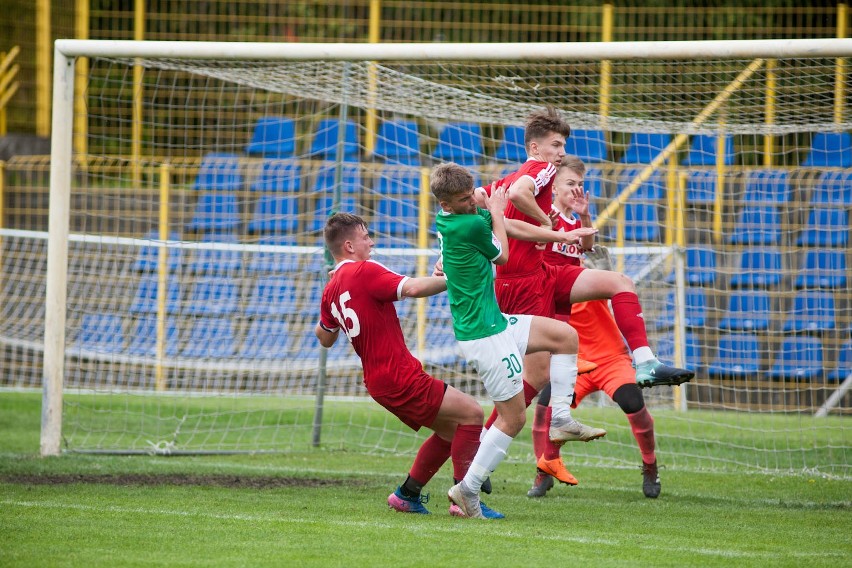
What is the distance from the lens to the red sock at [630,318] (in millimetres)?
6527

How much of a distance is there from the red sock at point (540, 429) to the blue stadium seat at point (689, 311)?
13.0 ft

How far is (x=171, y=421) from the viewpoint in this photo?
34.8ft

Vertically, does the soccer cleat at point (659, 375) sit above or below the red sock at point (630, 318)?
below

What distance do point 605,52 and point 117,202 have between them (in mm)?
9617

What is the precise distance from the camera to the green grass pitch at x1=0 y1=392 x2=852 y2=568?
15.1 feet

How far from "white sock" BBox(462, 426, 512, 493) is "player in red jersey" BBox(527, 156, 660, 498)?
1032 millimetres

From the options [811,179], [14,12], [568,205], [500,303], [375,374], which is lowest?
[375,374]

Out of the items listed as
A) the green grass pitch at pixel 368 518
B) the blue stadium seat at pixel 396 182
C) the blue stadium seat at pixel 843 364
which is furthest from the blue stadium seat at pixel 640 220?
the green grass pitch at pixel 368 518

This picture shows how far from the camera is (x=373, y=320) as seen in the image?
5.84 m

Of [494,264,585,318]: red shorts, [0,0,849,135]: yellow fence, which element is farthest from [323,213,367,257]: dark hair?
[0,0,849,135]: yellow fence

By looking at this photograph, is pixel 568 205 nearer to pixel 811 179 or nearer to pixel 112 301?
pixel 811 179

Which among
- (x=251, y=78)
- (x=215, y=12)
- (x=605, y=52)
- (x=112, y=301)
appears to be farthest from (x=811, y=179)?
(x=215, y=12)

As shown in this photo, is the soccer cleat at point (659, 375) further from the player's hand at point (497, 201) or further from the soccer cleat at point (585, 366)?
the player's hand at point (497, 201)

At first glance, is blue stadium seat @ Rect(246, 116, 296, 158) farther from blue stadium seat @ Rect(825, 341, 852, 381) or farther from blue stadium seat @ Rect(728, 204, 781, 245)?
blue stadium seat @ Rect(825, 341, 852, 381)
